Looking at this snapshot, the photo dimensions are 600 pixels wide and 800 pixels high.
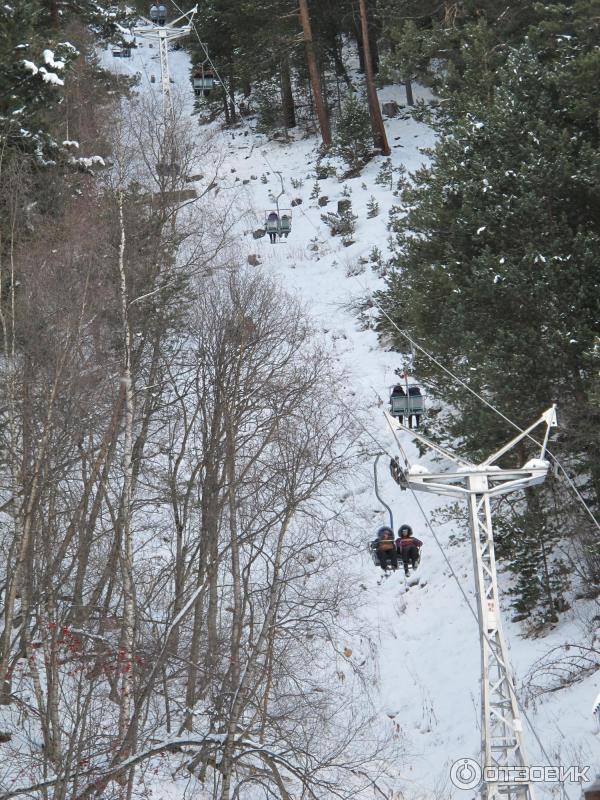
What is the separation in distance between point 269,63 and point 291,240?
8.35 metres

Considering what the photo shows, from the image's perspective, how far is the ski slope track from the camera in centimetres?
1644

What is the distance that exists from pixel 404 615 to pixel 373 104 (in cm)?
2001

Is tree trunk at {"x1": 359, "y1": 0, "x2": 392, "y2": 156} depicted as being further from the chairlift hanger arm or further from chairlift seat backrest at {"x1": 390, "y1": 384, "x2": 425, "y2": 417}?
the chairlift hanger arm

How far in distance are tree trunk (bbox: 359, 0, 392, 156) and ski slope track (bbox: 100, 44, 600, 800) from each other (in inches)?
71.6

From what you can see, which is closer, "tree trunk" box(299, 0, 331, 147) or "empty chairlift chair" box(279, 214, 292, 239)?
"empty chairlift chair" box(279, 214, 292, 239)

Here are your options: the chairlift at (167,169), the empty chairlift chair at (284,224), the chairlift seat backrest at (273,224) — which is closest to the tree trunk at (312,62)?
the chairlift seat backrest at (273,224)

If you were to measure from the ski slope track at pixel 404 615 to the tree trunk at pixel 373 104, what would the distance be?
1818 millimetres

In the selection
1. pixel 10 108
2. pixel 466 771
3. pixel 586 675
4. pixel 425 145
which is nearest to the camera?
pixel 466 771

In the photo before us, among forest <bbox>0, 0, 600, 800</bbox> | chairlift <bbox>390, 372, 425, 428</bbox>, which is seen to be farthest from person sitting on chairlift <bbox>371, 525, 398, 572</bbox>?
forest <bbox>0, 0, 600, 800</bbox>

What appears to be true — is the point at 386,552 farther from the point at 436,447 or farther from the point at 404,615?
the point at 404,615

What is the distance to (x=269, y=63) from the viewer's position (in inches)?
1452

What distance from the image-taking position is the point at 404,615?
67.9ft

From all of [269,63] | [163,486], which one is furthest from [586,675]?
[269,63]

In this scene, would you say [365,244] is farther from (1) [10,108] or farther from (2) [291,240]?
(1) [10,108]
